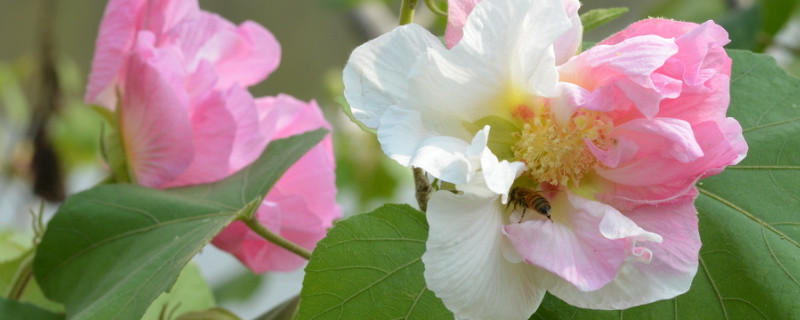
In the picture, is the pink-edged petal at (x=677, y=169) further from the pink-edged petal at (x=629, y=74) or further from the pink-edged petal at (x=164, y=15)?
the pink-edged petal at (x=164, y=15)

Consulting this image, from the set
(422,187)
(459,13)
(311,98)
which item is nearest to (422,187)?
(422,187)

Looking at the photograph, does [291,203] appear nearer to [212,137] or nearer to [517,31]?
[212,137]

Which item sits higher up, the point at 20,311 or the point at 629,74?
the point at 629,74

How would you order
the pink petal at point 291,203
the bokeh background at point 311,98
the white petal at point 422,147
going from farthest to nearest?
1. the bokeh background at point 311,98
2. the pink petal at point 291,203
3. the white petal at point 422,147

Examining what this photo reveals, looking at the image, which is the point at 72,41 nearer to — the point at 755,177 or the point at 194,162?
the point at 194,162

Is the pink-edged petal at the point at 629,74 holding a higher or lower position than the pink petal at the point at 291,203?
higher

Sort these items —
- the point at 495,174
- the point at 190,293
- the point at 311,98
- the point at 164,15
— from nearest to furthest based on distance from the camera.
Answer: the point at 495,174, the point at 164,15, the point at 190,293, the point at 311,98

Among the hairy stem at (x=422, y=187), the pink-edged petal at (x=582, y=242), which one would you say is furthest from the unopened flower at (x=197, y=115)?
the pink-edged petal at (x=582, y=242)

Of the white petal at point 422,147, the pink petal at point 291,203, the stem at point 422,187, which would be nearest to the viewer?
the white petal at point 422,147
